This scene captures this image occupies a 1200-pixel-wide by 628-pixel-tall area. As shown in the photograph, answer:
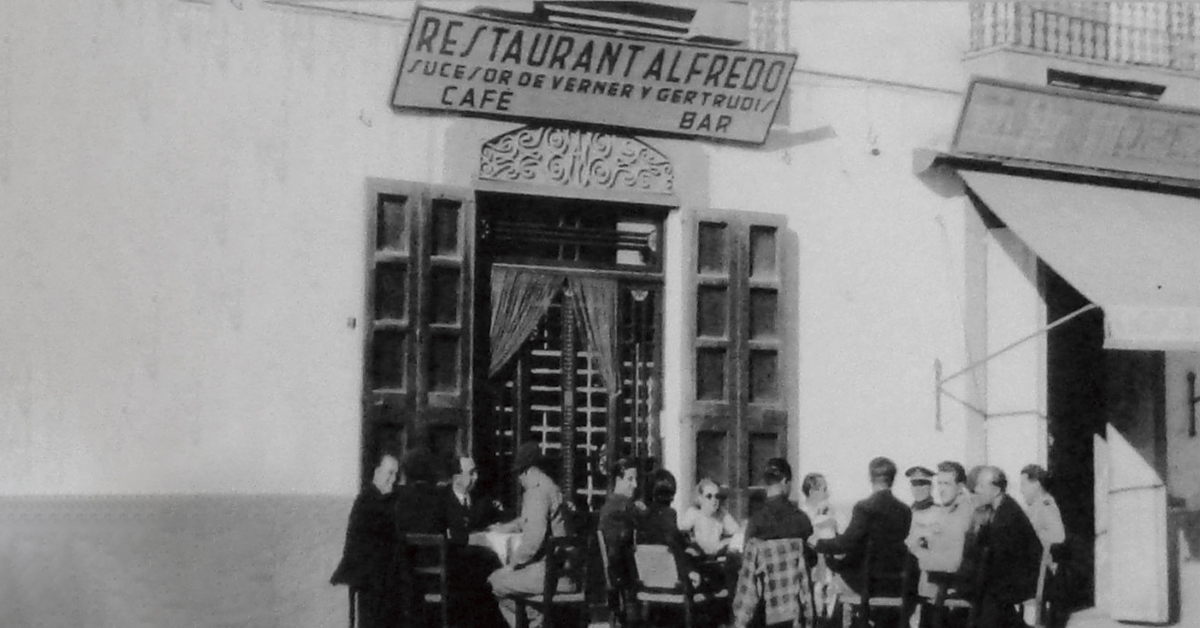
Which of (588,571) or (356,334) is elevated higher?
(356,334)

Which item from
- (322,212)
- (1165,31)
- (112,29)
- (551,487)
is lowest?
(551,487)

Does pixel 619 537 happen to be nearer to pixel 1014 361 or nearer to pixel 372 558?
pixel 372 558

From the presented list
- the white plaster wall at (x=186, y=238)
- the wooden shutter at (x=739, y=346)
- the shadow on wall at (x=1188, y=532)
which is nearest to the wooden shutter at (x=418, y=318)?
the white plaster wall at (x=186, y=238)

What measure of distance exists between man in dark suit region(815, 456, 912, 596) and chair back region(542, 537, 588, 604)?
1318mm

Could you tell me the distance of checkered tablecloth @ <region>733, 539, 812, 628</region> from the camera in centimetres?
942

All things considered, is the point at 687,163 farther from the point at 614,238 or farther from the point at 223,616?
the point at 223,616

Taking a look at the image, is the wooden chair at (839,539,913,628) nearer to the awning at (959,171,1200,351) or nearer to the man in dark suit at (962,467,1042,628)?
the man in dark suit at (962,467,1042,628)

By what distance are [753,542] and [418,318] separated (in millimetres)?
2766

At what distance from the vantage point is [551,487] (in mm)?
10008

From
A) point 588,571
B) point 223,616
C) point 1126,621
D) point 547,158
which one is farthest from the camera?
point 1126,621

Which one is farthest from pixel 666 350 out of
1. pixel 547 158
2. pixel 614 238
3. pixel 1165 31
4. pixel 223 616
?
pixel 1165 31

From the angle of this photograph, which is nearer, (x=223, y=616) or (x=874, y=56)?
(x=223, y=616)

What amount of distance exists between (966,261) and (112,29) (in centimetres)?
627

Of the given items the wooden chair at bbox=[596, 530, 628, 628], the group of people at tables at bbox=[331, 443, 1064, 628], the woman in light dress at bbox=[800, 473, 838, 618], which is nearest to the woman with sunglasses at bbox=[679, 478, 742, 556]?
the group of people at tables at bbox=[331, 443, 1064, 628]
